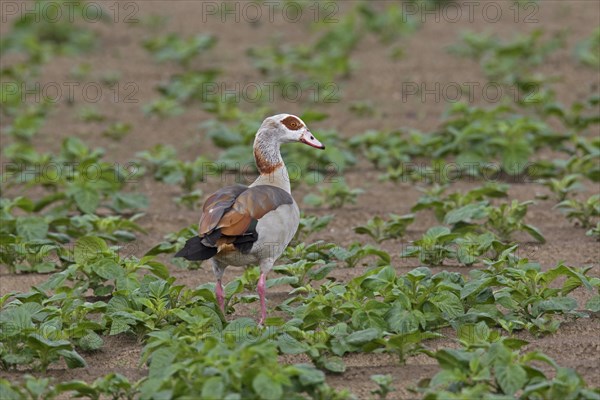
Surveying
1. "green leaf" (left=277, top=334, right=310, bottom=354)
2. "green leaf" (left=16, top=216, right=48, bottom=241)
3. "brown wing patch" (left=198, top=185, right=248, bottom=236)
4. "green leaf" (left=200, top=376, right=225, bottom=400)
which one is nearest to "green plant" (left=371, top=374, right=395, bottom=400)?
"green leaf" (left=277, top=334, right=310, bottom=354)

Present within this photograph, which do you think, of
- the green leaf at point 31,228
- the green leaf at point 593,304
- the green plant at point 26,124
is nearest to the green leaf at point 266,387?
the green leaf at point 593,304

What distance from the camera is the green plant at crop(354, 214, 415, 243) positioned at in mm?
7914

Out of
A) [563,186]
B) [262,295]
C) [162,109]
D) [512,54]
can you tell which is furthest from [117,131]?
[262,295]

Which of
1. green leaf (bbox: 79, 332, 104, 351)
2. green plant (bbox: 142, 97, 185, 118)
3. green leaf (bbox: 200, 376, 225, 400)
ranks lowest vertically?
green plant (bbox: 142, 97, 185, 118)

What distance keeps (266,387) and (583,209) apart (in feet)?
12.9

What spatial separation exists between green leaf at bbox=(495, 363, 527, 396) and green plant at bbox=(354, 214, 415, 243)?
2838mm

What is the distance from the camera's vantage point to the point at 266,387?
4.88m

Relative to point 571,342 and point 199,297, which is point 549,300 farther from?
point 199,297

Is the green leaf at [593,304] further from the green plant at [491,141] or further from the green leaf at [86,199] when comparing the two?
the green leaf at [86,199]

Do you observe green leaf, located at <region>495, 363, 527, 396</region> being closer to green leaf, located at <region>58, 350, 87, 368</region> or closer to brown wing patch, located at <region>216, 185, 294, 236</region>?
brown wing patch, located at <region>216, 185, 294, 236</region>

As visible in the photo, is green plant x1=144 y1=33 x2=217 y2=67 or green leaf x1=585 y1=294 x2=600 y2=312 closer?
green leaf x1=585 y1=294 x2=600 y2=312

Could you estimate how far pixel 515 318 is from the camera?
20.1 feet

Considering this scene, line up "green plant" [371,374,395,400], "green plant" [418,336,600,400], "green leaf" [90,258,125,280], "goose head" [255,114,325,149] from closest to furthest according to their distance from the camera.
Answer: "green plant" [418,336,600,400], "green plant" [371,374,395,400], "green leaf" [90,258,125,280], "goose head" [255,114,325,149]

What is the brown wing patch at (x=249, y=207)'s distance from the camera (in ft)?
20.9
